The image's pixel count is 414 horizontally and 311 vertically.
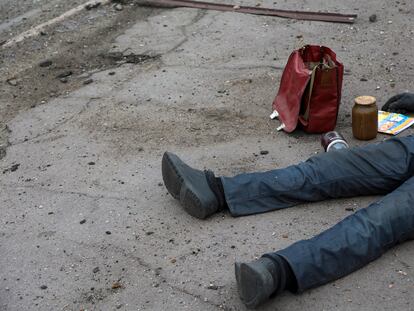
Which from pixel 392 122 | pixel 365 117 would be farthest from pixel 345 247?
pixel 392 122

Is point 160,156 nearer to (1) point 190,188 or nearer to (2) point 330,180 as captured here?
(1) point 190,188

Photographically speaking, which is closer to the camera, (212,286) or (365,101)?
(212,286)

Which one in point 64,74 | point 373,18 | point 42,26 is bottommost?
point 373,18

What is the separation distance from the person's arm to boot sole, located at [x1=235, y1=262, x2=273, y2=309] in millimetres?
1897

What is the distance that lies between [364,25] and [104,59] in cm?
220

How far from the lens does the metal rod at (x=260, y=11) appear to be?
19.6ft

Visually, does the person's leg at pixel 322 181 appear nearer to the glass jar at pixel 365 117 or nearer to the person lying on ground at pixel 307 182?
the person lying on ground at pixel 307 182

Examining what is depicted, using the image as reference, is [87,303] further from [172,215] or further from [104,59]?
[104,59]

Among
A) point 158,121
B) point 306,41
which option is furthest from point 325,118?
point 306,41

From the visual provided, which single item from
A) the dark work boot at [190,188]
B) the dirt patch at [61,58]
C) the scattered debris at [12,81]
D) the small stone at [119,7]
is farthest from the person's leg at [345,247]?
the small stone at [119,7]

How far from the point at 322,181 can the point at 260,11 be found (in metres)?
3.17

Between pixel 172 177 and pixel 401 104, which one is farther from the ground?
pixel 172 177

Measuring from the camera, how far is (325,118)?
4164mm

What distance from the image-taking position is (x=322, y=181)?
3.45m
